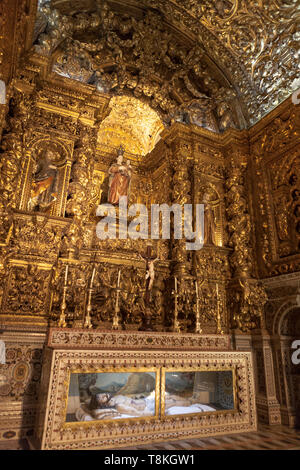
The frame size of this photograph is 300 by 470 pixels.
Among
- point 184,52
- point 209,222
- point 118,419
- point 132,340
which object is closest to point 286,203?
point 209,222

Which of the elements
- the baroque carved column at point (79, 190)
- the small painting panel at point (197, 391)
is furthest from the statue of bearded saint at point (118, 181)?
the small painting panel at point (197, 391)

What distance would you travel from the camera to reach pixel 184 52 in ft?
31.9

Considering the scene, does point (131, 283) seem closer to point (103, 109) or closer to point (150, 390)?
point (150, 390)

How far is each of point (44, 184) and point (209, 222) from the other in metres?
4.46

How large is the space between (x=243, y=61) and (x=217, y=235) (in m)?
5.29

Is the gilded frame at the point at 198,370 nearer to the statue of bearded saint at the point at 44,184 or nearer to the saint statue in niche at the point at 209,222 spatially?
the saint statue in niche at the point at 209,222

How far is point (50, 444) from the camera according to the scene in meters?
4.04

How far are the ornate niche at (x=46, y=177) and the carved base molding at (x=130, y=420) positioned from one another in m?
3.04

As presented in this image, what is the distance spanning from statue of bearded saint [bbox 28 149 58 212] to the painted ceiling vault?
241cm

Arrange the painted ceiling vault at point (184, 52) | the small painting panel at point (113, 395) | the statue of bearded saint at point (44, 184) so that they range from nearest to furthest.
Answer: the small painting panel at point (113, 395)
the statue of bearded saint at point (44, 184)
the painted ceiling vault at point (184, 52)

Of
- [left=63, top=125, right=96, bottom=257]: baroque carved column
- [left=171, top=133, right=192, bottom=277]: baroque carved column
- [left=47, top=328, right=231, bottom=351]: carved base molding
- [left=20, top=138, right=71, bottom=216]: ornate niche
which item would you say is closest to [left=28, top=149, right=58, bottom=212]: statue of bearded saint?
[left=20, top=138, right=71, bottom=216]: ornate niche

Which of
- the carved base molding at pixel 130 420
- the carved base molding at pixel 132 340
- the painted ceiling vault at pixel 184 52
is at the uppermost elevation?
the painted ceiling vault at pixel 184 52

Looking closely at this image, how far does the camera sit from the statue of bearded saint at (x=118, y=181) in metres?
8.82

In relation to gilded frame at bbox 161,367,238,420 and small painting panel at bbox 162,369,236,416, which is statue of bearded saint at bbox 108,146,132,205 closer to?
gilded frame at bbox 161,367,238,420
